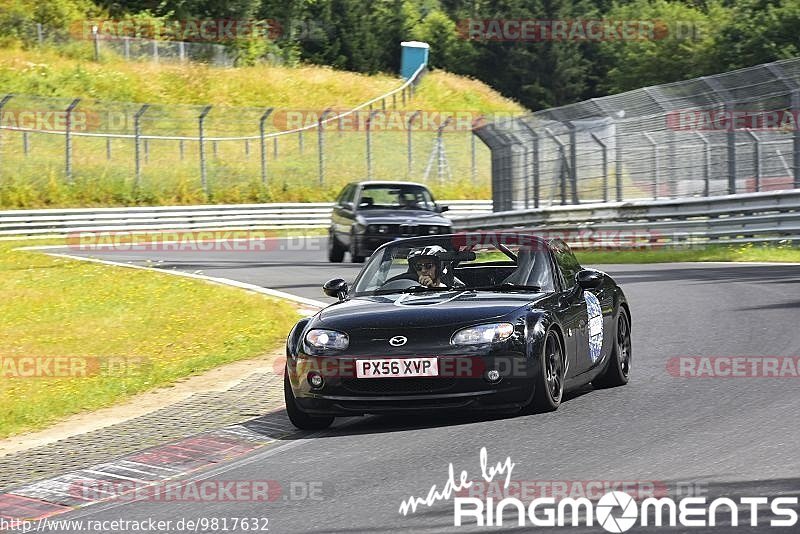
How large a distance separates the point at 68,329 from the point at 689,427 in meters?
10.2

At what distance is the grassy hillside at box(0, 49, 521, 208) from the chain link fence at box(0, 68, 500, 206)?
1.9 inches

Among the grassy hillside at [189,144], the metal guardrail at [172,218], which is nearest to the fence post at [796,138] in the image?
the metal guardrail at [172,218]

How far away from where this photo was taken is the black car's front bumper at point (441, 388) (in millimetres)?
9031

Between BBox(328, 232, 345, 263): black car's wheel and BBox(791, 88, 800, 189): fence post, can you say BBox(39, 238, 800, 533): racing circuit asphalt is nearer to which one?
BBox(791, 88, 800, 189): fence post

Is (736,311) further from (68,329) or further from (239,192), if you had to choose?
(239,192)

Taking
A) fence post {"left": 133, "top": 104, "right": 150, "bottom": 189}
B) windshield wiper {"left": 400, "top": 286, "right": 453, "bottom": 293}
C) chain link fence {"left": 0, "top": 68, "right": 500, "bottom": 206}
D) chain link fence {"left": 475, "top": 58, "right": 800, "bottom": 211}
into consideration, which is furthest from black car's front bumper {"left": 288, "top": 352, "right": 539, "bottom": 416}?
fence post {"left": 133, "top": 104, "right": 150, "bottom": 189}

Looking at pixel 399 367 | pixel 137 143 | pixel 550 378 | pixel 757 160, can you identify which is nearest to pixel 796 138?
pixel 757 160

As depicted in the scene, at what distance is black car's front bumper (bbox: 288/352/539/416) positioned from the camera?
29.6 feet

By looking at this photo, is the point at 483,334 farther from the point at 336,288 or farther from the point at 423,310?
the point at 336,288

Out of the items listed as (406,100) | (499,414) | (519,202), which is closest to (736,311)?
(499,414)

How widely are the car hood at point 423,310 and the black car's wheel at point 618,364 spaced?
1145mm

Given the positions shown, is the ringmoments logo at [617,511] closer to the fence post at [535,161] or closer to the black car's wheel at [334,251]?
the black car's wheel at [334,251]

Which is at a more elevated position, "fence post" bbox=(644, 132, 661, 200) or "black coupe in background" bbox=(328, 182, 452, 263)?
"fence post" bbox=(644, 132, 661, 200)

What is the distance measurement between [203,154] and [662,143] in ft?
65.6
